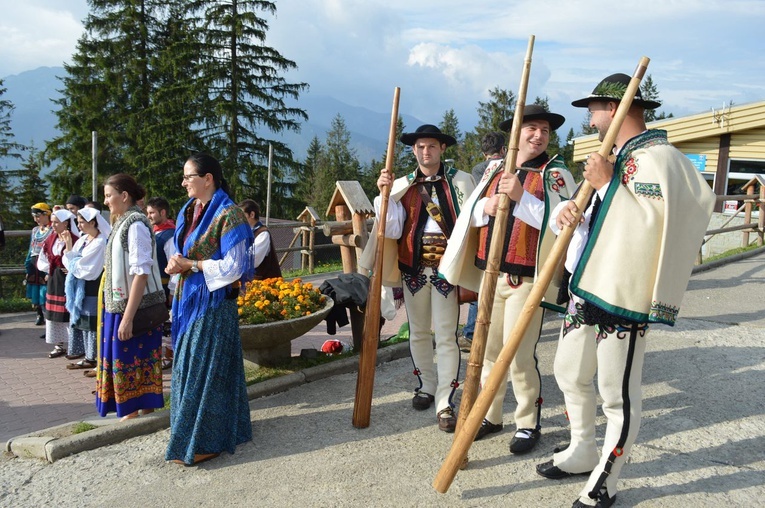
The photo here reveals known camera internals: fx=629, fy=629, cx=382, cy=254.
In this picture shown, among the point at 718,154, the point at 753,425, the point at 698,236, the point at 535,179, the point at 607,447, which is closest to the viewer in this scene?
the point at 698,236

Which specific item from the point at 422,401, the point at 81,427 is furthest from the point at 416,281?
the point at 81,427

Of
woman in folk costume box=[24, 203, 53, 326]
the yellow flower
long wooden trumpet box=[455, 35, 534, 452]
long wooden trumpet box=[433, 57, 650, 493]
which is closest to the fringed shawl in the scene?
the yellow flower

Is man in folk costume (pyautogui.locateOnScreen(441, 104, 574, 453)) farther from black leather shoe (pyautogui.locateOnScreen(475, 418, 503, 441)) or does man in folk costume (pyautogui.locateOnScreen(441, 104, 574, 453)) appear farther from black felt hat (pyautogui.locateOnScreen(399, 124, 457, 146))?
black felt hat (pyautogui.locateOnScreen(399, 124, 457, 146))

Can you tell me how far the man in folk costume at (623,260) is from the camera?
282cm

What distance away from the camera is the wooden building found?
15594 millimetres

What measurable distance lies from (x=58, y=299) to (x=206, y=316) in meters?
4.29

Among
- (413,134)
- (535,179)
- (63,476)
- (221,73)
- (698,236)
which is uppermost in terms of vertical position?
(221,73)

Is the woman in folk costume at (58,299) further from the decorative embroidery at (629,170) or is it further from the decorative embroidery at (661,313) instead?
the decorative embroidery at (661,313)

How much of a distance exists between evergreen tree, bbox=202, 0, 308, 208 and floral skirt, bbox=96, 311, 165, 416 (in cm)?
2393

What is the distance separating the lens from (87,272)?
582cm

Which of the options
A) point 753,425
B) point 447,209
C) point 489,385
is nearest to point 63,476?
point 489,385

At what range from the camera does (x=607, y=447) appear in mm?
3078

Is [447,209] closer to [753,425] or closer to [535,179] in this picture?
[535,179]

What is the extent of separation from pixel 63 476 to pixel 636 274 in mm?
3484
